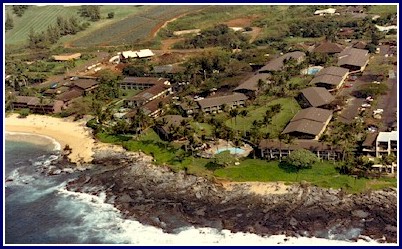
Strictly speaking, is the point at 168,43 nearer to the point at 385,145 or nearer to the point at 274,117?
the point at 274,117

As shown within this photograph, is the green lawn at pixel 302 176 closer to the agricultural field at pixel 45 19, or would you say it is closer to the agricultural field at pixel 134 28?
the agricultural field at pixel 134 28

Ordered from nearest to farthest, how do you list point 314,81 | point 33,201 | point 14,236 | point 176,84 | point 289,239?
point 289,239 → point 14,236 → point 33,201 → point 314,81 → point 176,84

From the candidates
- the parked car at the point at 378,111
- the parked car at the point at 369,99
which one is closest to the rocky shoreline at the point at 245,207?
the parked car at the point at 378,111

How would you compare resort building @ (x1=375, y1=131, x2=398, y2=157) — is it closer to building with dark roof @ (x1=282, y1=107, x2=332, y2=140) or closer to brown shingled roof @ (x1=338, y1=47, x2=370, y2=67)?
building with dark roof @ (x1=282, y1=107, x2=332, y2=140)

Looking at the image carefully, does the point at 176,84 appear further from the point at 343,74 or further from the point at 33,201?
the point at 33,201

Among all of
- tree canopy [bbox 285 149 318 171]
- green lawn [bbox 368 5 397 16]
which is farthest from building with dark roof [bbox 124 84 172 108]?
green lawn [bbox 368 5 397 16]

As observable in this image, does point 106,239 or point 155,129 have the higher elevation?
point 155,129

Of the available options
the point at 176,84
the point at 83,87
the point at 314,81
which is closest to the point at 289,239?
the point at 314,81

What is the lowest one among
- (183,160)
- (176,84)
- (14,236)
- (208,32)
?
(14,236)
